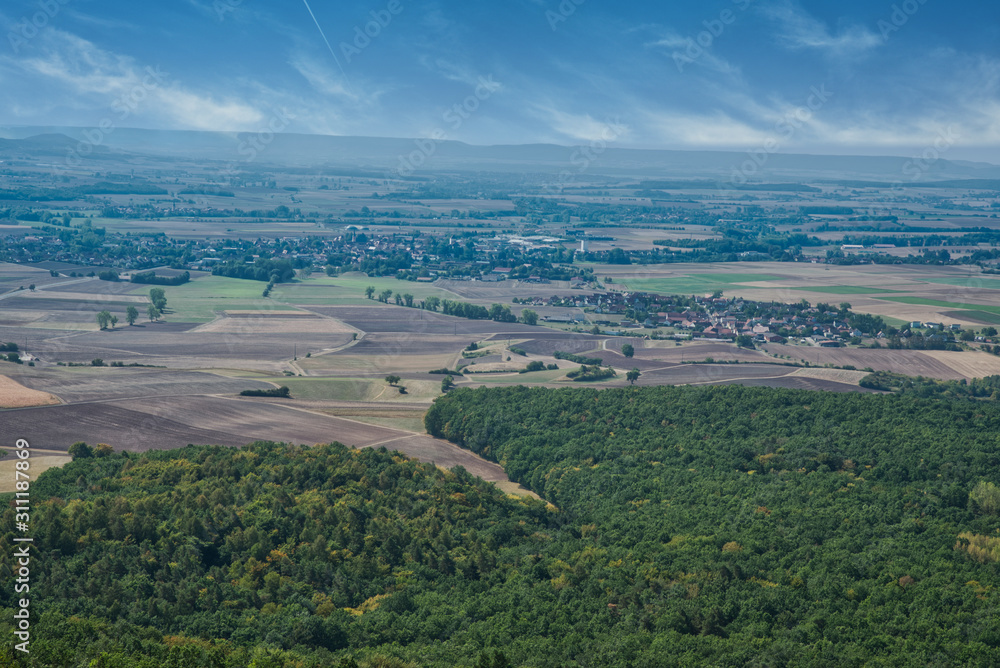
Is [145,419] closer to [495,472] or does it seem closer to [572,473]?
[495,472]

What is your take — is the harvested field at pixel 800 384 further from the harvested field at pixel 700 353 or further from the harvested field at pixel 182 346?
the harvested field at pixel 182 346

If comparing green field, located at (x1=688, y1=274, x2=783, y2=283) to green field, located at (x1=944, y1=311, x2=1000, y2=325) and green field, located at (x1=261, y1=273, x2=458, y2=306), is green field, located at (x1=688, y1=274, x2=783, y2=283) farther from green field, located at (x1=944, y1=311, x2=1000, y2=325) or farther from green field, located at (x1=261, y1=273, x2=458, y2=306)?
green field, located at (x1=261, y1=273, x2=458, y2=306)

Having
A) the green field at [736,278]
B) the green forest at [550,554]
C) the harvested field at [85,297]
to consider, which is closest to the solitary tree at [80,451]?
the green forest at [550,554]

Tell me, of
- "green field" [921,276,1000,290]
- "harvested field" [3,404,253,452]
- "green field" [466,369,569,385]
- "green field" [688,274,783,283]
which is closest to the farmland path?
"harvested field" [3,404,253,452]

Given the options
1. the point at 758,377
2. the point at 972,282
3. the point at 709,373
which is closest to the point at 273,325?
the point at 709,373

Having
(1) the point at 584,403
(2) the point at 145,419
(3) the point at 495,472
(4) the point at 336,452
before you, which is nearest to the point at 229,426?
(2) the point at 145,419
